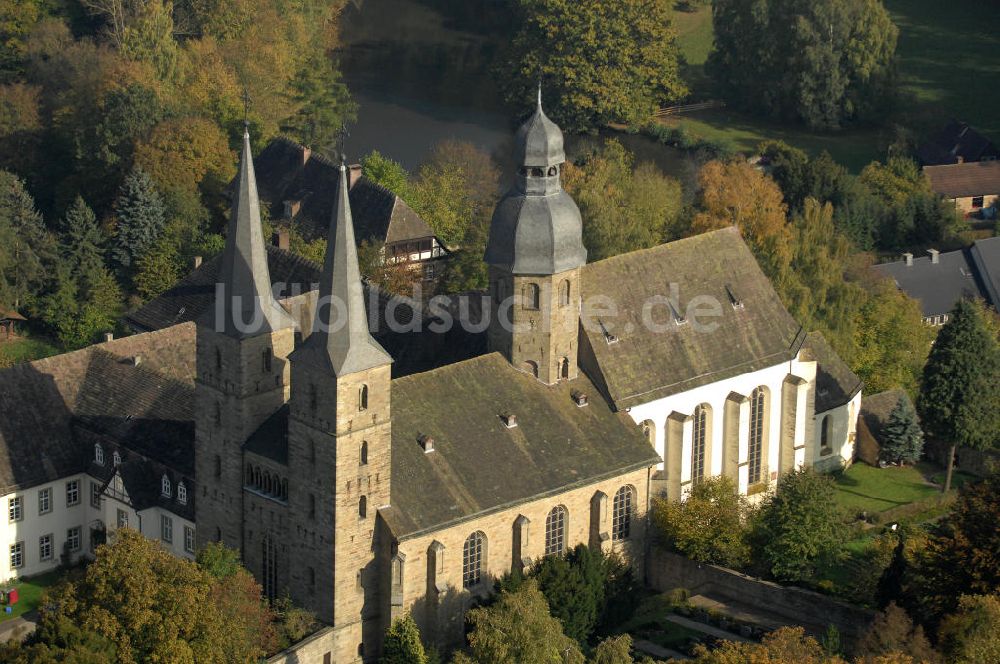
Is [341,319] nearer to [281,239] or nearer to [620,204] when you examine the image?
[281,239]

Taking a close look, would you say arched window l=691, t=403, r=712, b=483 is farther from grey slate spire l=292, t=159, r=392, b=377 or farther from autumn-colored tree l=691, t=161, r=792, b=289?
grey slate spire l=292, t=159, r=392, b=377

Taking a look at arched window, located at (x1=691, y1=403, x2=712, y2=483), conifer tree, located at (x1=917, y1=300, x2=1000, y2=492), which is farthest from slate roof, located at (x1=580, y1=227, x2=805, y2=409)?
conifer tree, located at (x1=917, y1=300, x2=1000, y2=492)

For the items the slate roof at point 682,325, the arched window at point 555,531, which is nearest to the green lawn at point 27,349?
the slate roof at point 682,325

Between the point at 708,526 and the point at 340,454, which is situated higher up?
the point at 340,454

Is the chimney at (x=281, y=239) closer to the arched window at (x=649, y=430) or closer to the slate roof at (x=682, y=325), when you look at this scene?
the slate roof at (x=682, y=325)

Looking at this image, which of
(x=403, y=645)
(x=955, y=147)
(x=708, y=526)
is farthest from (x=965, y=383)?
(x=955, y=147)

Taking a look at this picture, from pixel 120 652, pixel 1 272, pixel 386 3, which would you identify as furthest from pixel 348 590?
pixel 386 3
